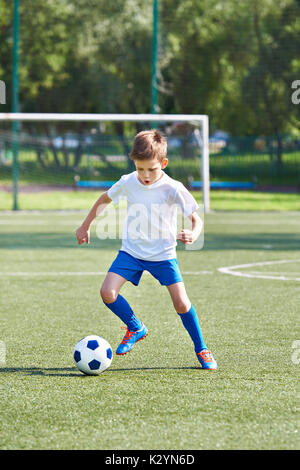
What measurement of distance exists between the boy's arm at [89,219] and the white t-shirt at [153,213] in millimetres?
160

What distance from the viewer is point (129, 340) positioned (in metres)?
5.18

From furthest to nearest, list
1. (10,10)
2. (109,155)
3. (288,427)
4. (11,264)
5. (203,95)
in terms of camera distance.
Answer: (203,95)
(10,10)
(109,155)
(11,264)
(288,427)

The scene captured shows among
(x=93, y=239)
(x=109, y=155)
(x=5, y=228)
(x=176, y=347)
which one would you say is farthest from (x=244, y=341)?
(x=109, y=155)

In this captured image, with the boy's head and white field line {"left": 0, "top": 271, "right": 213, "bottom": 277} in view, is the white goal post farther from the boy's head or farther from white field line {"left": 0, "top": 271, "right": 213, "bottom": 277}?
the boy's head

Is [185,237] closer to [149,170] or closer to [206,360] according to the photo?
[149,170]

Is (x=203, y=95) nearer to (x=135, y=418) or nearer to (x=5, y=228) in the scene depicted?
(x=5, y=228)

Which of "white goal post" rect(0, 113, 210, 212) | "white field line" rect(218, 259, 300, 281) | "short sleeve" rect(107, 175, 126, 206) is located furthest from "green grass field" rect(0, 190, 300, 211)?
"short sleeve" rect(107, 175, 126, 206)

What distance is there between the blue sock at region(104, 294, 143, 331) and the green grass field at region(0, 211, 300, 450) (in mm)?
199

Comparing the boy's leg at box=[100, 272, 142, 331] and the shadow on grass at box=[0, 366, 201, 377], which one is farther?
the boy's leg at box=[100, 272, 142, 331]

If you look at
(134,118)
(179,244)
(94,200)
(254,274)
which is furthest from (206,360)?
(94,200)

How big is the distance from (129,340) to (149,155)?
1.32m

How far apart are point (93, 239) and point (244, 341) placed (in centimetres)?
818

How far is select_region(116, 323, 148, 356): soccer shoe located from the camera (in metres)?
5.12

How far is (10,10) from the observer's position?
29.3 m
